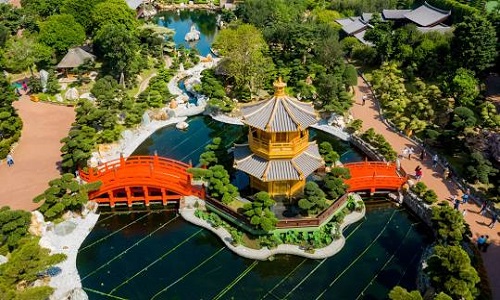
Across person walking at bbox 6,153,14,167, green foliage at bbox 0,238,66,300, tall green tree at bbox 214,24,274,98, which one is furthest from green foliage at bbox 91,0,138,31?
green foliage at bbox 0,238,66,300

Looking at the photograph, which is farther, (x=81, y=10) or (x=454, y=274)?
(x=81, y=10)

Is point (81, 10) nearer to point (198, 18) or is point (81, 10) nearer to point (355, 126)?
point (198, 18)

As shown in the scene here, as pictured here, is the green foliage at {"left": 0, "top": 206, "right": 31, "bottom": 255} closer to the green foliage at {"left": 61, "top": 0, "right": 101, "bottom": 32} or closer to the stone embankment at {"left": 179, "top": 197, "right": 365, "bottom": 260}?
the stone embankment at {"left": 179, "top": 197, "right": 365, "bottom": 260}

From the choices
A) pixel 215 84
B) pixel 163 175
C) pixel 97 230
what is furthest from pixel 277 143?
pixel 215 84

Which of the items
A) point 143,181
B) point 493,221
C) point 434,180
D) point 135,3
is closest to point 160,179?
point 143,181

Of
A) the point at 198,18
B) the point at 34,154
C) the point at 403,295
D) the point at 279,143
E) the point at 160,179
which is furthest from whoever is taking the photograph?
the point at 198,18

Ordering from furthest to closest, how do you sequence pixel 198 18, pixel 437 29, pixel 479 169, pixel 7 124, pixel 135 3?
1. pixel 198 18
2. pixel 135 3
3. pixel 437 29
4. pixel 7 124
5. pixel 479 169

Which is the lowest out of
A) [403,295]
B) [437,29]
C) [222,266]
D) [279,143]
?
[222,266]
